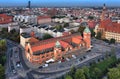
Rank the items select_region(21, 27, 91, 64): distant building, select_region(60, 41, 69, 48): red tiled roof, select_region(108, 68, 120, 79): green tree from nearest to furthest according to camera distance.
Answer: select_region(108, 68, 120, 79): green tree, select_region(21, 27, 91, 64): distant building, select_region(60, 41, 69, 48): red tiled roof

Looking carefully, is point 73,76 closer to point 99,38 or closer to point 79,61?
point 79,61

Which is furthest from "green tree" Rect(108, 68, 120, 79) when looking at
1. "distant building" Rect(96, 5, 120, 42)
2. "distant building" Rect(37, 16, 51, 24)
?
"distant building" Rect(37, 16, 51, 24)

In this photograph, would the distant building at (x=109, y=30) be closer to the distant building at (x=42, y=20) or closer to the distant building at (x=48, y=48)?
the distant building at (x=48, y=48)

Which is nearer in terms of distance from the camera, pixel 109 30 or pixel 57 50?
pixel 57 50

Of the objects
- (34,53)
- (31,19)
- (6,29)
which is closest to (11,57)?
(34,53)

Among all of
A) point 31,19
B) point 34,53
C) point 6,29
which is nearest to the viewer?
point 34,53

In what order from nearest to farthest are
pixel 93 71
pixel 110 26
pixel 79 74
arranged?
pixel 79 74, pixel 93 71, pixel 110 26

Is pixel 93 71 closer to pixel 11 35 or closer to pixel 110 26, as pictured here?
pixel 110 26

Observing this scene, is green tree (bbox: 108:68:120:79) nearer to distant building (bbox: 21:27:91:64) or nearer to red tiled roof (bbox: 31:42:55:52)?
distant building (bbox: 21:27:91:64)

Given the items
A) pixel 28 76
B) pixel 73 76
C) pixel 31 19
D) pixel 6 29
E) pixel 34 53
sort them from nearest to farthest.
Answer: pixel 73 76
pixel 28 76
pixel 34 53
pixel 6 29
pixel 31 19

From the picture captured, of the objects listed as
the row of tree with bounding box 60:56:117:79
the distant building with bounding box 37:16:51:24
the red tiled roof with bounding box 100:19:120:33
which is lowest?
the row of tree with bounding box 60:56:117:79

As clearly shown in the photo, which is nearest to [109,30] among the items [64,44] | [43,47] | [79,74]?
[64,44]
